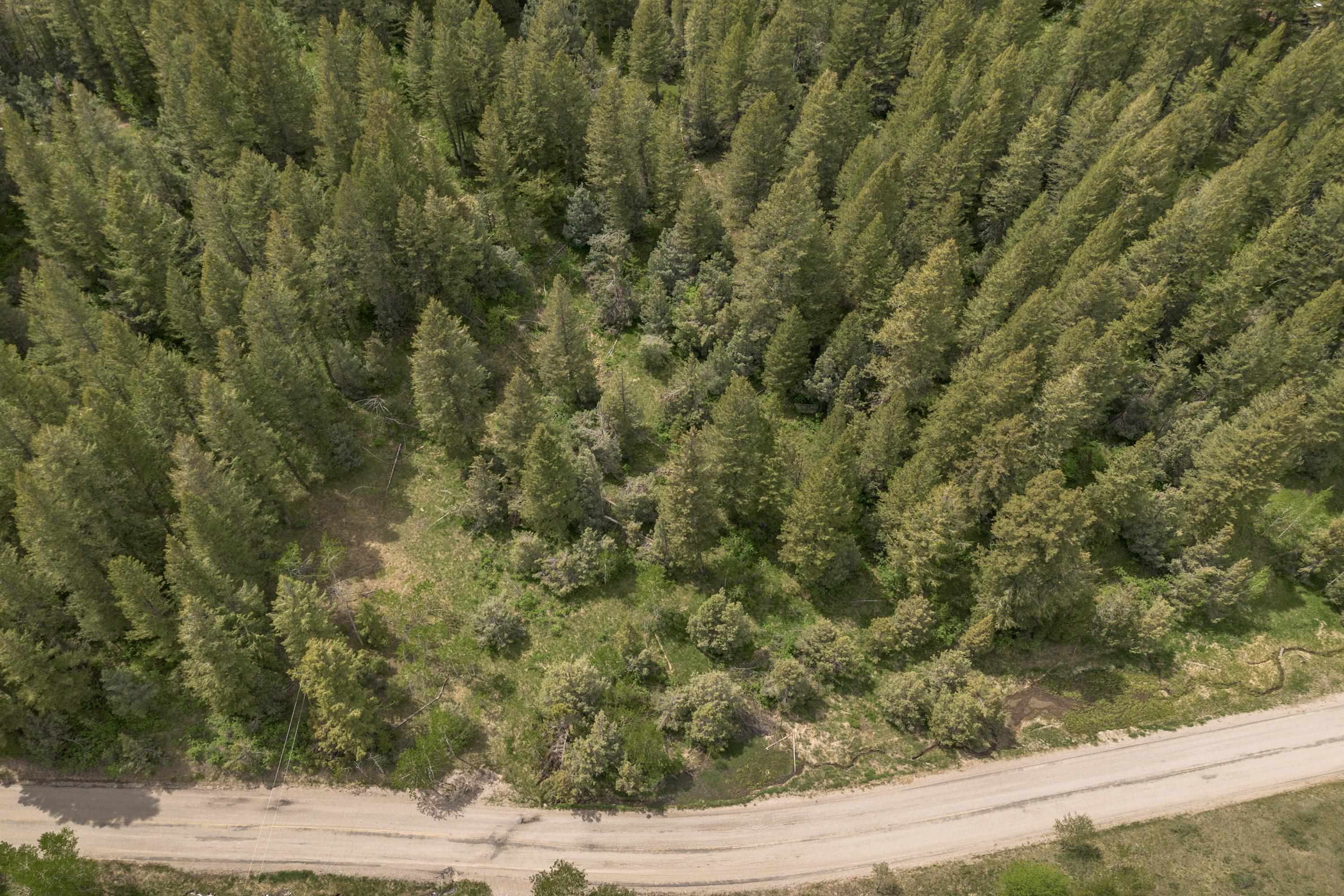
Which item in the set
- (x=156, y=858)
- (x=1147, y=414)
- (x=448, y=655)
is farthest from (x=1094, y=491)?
(x=156, y=858)

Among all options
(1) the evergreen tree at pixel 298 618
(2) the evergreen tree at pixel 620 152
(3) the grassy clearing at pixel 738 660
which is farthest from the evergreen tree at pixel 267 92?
(1) the evergreen tree at pixel 298 618

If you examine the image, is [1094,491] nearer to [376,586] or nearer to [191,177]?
[376,586]

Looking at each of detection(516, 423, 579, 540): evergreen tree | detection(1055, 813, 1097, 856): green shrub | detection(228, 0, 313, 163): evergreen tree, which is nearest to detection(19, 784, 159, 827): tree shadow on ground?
detection(516, 423, 579, 540): evergreen tree

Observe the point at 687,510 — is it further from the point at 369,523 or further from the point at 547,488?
the point at 369,523

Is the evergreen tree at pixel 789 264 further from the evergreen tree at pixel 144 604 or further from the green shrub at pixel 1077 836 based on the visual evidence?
the evergreen tree at pixel 144 604

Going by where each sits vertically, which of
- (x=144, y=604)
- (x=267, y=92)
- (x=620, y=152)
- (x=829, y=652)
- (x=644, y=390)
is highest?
(x=620, y=152)

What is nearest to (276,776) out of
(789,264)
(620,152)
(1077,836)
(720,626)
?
(720,626)

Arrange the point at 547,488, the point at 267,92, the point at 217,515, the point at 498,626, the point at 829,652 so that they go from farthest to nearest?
the point at 267,92, the point at 547,488, the point at 498,626, the point at 829,652, the point at 217,515
